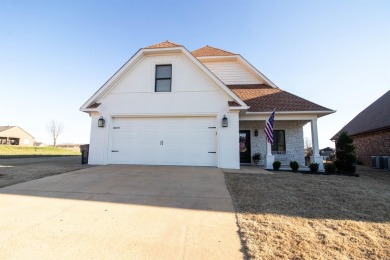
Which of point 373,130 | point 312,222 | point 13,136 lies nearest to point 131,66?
point 312,222

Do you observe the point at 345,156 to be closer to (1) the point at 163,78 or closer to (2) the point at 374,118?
(1) the point at 163,78

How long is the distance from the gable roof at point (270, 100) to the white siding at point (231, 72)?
1.76 ft

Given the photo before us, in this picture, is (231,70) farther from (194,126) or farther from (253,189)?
(253,189)

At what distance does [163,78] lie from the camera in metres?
9.82

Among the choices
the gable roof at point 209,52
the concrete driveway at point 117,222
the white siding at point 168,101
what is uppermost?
the gable roof at point 209,52

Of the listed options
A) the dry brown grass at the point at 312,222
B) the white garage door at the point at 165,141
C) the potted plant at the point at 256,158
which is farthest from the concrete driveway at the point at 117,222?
the potted plant at the point at 256,158

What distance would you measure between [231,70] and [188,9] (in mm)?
4647

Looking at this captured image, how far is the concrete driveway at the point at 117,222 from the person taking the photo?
229cm

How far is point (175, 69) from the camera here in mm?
9680

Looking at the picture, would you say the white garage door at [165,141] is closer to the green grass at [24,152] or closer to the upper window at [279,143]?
the upper window at [279,143]

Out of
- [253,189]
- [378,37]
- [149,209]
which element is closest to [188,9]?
[378,37]

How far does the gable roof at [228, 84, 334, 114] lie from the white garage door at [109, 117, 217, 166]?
3.05 meters

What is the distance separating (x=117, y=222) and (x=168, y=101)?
701 cm

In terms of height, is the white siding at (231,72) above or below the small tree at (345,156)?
above
